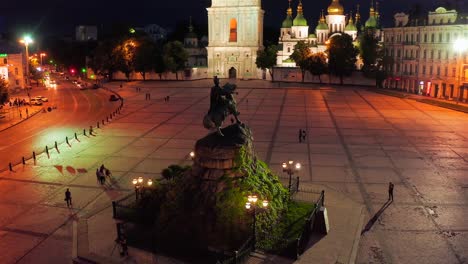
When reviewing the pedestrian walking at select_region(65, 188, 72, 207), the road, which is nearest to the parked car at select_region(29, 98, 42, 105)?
the road

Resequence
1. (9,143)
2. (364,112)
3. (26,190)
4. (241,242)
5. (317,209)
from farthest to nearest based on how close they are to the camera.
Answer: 1. (364,112)
2. (9,143)
3. (26,190)
4. (317,209)
5. (241,242)

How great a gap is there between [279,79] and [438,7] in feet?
117

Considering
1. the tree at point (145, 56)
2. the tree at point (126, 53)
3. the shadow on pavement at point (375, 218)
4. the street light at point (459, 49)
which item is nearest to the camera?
the shadow on pavement at point (375, 218)

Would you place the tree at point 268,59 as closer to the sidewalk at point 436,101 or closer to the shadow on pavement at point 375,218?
the sidewalk at point 436,101

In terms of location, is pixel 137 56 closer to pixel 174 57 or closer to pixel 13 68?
pixel 174 57

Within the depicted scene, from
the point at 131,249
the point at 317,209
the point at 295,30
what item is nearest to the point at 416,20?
the point at 295,30

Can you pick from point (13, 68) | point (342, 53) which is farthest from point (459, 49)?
point (13, 68)

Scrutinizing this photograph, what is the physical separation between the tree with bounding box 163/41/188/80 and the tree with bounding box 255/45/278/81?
1570 cm

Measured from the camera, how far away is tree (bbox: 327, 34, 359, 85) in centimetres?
7938

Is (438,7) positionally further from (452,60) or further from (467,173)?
(467,173)

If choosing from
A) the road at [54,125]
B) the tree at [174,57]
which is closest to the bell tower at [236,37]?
the tree at [174,57]

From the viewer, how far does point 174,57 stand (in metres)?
91.9

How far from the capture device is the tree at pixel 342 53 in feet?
260

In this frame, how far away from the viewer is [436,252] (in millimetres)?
16781
